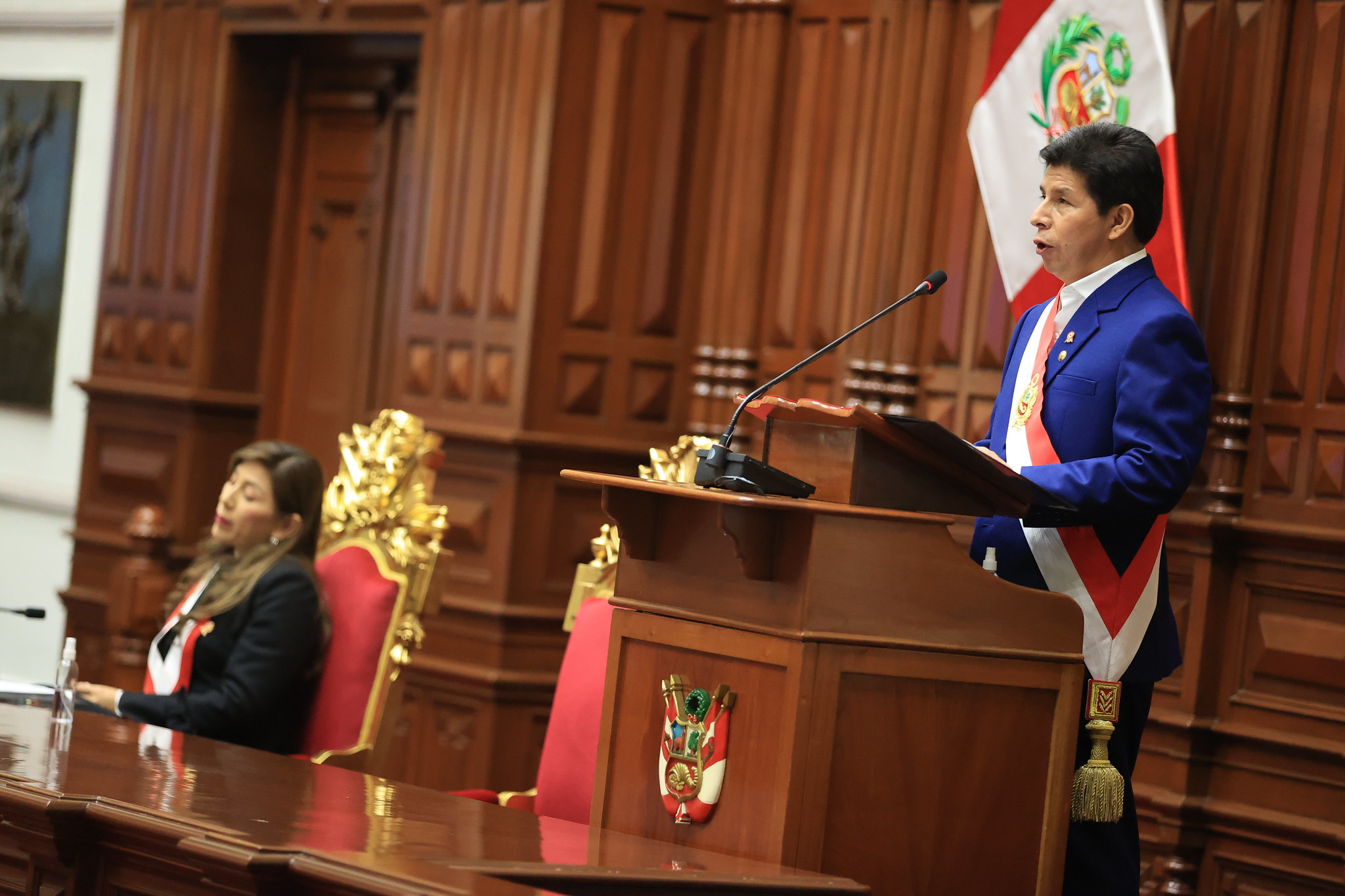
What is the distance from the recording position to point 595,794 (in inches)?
92.8

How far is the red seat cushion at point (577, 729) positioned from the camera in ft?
9.53

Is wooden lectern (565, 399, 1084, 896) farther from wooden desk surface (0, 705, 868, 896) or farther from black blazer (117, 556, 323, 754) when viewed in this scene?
black blazer (117, 556, 323, 754)

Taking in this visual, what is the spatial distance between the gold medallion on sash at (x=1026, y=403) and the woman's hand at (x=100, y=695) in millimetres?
1796

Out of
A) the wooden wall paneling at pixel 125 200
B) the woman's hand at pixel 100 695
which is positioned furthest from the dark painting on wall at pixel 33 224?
the woman's hand at pixel 100 695

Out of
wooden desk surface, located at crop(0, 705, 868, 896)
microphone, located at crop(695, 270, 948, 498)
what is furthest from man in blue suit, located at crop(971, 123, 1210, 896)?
wooden desk surface, located at crop(0, 705, 868, 896)

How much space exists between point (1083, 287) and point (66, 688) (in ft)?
5.69

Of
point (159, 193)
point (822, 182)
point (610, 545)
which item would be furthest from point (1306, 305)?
point (159, 193)

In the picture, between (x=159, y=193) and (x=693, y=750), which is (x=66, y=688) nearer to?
(x=693, y=750)

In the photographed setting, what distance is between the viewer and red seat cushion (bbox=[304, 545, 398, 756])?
317cm

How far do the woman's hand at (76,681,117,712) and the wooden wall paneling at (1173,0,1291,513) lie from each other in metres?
2.36

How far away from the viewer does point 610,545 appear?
3.18m

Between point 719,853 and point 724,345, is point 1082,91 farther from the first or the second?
point 719,853

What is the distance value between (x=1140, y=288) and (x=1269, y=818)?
5.66 ft

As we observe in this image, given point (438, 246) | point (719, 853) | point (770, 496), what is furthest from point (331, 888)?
point (438, 246)
